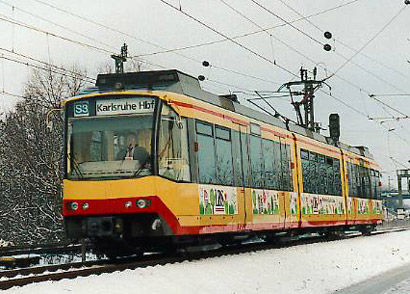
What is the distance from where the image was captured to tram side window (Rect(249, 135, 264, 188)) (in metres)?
17.8

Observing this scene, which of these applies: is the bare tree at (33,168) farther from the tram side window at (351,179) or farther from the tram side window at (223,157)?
the tram side window at (223,157)

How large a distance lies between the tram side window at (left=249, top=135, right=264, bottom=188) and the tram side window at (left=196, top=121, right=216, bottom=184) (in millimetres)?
2372

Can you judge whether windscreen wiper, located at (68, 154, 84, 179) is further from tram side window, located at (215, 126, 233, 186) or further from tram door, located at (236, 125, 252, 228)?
tram door, located at (236, 125, 252, 228)

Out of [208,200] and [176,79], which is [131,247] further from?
[176,79]

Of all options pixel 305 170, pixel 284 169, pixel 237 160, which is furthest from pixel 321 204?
pixel 237 160

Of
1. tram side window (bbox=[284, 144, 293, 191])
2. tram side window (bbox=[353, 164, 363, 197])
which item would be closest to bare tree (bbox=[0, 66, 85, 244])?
tram side window (bbox=[353, 164, 363, 197])

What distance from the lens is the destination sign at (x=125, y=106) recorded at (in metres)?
13.9

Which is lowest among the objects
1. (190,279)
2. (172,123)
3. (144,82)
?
(190,279)

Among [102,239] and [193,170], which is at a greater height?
[193,170]

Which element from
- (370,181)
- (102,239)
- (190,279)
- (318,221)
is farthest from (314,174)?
(190,279)

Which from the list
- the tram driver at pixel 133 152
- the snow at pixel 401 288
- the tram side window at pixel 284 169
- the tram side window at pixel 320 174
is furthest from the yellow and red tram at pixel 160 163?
the tram side window at pixel 320 174

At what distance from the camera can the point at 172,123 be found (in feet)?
46.2

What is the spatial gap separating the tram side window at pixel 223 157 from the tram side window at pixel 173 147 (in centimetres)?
154

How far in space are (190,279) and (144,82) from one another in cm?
480
